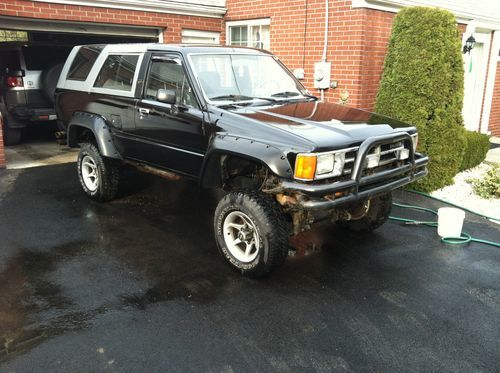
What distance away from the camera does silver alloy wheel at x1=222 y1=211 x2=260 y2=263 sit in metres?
4.20

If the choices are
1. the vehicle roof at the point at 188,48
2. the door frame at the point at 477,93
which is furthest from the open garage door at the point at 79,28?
the door frame at the point at 477,93

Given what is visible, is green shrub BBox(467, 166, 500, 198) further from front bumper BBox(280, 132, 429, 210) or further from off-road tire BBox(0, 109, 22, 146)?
off-road tire BBox(0, 109, 22, 146)

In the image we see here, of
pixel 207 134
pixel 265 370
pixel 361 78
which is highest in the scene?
pixel 361 78

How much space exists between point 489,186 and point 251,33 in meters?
5.91

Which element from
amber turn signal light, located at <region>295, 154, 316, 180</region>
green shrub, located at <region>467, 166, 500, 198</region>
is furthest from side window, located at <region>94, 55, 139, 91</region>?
green shrub, located at <region>467, 166, 500, 198</region>

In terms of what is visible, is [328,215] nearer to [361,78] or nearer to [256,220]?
[256,220]

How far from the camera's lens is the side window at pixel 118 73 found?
5542mm

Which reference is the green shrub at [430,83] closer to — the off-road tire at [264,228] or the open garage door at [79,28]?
the off-road tire at [264,228]

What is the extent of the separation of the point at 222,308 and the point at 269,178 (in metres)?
1.23

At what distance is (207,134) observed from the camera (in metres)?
4.52

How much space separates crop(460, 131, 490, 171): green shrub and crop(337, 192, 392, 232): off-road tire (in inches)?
150

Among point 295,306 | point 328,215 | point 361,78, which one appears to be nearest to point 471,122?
point 361,78

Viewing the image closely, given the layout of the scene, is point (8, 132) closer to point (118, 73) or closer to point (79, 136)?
point (79, 136)

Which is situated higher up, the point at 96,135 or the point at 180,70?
the point at 180,70
